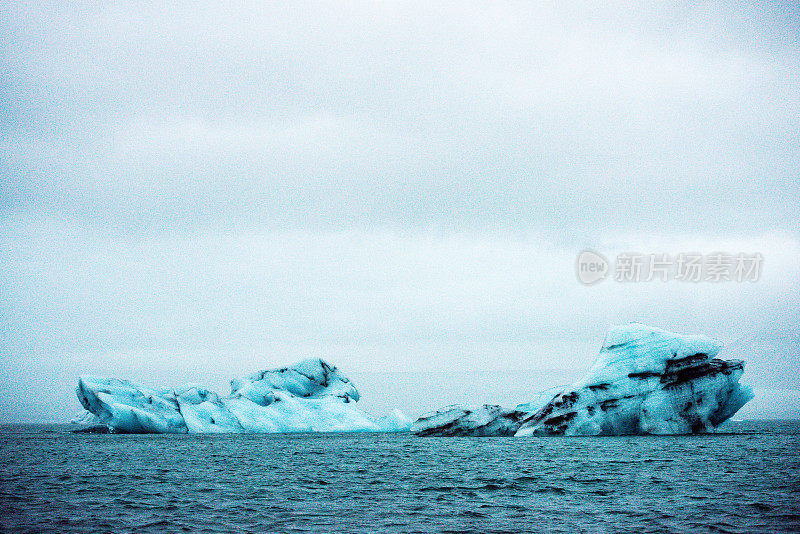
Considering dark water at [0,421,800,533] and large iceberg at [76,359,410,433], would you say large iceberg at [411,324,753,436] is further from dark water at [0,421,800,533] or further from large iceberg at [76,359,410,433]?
large iceberg at [76,359,410,433]

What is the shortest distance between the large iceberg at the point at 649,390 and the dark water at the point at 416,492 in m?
5.34

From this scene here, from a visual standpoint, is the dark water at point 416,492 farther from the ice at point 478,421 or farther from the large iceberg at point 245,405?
the ice at point 478,421

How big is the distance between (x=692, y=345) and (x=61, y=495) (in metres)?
28.9

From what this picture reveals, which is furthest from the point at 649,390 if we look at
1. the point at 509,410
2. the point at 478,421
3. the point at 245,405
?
the point at 245,405

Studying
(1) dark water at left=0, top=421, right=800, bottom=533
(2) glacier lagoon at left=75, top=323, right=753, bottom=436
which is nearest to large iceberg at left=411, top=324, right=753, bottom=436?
(2) glacier lagoon at left=75, top=323, right=753, bottom=436

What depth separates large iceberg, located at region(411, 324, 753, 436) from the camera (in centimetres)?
3591

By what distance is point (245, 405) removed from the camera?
168 feet

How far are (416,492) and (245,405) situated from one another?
34645 mm

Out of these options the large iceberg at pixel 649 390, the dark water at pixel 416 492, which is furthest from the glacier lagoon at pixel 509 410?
the dark water at pixel 416 492

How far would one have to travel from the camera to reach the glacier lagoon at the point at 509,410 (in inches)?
1428

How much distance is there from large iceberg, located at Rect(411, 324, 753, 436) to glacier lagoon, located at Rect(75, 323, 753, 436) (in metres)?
0.05

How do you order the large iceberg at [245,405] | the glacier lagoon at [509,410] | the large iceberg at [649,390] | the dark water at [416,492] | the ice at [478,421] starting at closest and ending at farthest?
the dark water at [416,492], the large iceberg at [649,390], the glacier lagoon at [509,410], the large iceberg at [245,405], the ice at [478,421]

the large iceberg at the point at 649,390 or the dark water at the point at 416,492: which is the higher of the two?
the large iceberg at the point at 649,390

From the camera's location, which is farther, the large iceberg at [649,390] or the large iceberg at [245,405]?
the large iceberg at [245,405]
